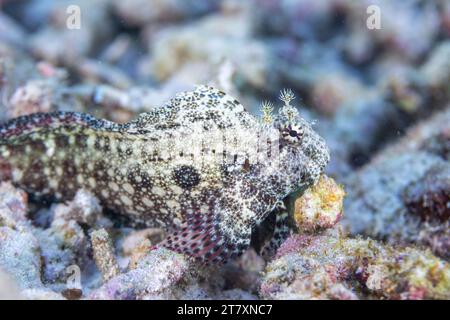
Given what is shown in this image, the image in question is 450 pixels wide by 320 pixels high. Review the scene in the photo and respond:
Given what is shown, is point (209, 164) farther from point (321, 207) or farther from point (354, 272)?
point (354, 272)

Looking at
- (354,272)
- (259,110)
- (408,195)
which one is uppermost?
(259,110)

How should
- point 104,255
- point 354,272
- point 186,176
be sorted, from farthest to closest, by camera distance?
point 186,176 < point 104,255 < point 354,272

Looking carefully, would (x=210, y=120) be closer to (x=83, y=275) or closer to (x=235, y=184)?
(x=235, y=184)

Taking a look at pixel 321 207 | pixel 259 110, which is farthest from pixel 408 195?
pixel 259 110

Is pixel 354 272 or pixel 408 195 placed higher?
pixel 408 195

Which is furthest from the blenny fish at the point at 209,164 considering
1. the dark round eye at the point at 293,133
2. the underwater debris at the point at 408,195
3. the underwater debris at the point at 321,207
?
the underwater debris at the point at 408,195

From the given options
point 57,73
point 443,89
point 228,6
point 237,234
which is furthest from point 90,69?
point 443,89

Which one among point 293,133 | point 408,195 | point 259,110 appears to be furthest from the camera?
point 259,110
